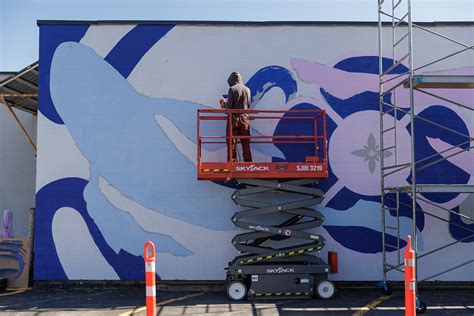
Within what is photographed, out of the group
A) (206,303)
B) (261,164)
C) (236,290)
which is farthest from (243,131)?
(206,303)

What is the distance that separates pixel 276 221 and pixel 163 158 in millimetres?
2607

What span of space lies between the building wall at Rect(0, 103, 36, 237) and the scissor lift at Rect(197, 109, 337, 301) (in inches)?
217

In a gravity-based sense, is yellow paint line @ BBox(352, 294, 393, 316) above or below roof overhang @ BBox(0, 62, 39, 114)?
below

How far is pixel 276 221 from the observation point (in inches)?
388

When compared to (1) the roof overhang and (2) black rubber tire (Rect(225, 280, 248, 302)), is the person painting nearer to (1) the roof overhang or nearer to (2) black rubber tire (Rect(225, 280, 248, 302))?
(2) black rubber tire (Rect(225, 280, 248, 302))

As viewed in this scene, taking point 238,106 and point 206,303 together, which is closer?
point 206,303

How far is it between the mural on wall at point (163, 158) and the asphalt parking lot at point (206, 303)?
62cm

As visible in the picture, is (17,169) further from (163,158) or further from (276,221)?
(276,221)

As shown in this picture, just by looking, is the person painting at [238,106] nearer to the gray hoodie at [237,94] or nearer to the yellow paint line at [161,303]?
the gray hoodie at [237,94]

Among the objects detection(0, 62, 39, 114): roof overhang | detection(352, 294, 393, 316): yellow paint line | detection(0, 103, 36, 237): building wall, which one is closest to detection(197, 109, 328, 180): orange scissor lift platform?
detection(352, 294, 393, 316): yellow paint line

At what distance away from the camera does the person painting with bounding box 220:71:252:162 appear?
9258mm

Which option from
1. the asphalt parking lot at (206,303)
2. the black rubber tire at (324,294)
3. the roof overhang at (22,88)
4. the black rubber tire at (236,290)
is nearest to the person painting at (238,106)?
the black rubber tire at (236,290)

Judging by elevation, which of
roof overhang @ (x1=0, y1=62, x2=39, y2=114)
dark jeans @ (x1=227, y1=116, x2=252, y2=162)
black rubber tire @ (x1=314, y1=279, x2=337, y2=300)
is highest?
roof overhang @ (x1=0, y1=62, x2=39, y2=114)

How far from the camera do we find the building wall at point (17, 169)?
12602 mm
